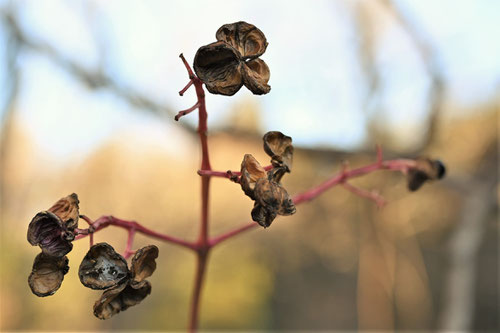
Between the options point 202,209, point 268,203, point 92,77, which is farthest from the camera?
point 92,77

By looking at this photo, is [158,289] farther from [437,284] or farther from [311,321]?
[437,284]

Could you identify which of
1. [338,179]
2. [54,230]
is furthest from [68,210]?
[338,179]

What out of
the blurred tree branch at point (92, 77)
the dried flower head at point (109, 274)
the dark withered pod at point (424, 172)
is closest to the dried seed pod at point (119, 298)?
the dried flower head at point (109, 274)

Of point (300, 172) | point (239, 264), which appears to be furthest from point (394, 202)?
point (239, 264)

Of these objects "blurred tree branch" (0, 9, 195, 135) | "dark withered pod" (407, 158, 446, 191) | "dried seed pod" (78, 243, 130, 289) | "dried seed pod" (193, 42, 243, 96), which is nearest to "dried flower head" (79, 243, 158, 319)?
"dried seed pod" (78, 243, 130, 289)

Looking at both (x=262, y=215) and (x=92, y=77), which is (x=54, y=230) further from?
(x=92, y=77)

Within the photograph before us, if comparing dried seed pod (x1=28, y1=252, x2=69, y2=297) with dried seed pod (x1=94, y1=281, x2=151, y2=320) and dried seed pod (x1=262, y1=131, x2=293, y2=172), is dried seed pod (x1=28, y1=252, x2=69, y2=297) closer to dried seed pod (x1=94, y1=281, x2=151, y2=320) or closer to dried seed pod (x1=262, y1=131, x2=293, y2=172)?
dried seed pod (x1=94, y1=281, x2=151, y2=320)

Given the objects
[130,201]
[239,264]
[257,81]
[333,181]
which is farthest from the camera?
[239,264]
